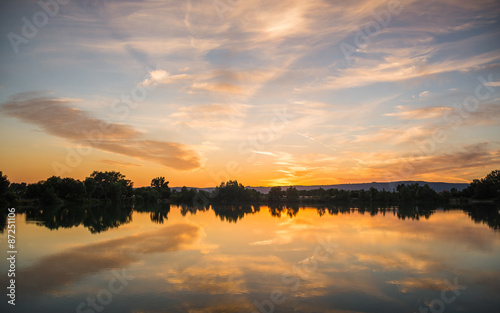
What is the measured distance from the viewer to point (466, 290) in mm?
13797

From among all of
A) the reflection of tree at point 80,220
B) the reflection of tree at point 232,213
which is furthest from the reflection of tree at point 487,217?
the reflection of tree at point 80,220

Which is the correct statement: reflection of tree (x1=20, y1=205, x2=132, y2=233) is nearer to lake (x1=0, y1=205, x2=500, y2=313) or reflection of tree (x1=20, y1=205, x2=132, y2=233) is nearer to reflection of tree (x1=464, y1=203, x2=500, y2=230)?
lake (x1=0, y1=205, x2=500, y2=313)

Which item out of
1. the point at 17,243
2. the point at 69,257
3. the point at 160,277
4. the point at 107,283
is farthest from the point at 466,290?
the point at 17,243

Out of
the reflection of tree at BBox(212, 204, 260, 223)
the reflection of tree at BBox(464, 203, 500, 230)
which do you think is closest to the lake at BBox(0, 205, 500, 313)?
the reflection of tree at BBox(464, 203, 500, 230)

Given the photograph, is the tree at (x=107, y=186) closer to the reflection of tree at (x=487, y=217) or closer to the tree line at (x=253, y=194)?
the tree line at (x=253, y=194)

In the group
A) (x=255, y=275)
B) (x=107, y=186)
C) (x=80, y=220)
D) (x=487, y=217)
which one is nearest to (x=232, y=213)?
(x=80, y=220)

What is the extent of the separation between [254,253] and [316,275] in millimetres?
6425

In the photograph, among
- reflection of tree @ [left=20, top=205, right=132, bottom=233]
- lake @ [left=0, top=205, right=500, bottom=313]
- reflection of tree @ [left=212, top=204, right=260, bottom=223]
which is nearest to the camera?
lake @ [left=0, top=205, right=500, bottom=313]

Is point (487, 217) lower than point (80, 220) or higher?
higher

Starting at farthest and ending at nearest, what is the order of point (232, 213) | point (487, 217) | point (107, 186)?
1. point (107, 186)
2. point (232, 213)
3. point (487, 217)

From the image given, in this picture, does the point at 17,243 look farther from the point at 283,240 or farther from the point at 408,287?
the point at 408,287

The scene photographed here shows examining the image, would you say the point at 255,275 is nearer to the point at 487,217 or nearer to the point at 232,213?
the point at 232,213

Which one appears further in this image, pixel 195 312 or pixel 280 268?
pixel 280 268

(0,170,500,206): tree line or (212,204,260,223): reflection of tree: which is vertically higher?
(0,170,500,206): tree line
